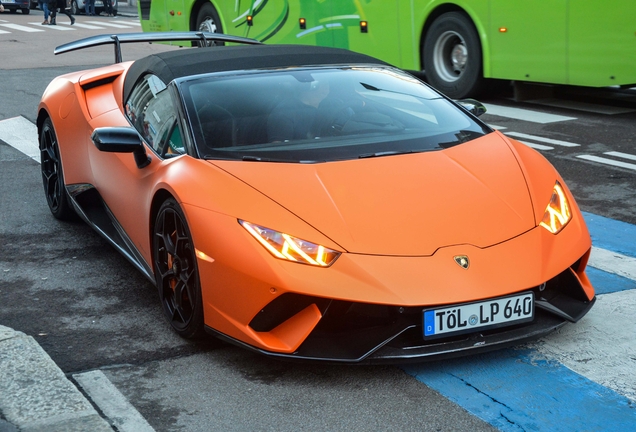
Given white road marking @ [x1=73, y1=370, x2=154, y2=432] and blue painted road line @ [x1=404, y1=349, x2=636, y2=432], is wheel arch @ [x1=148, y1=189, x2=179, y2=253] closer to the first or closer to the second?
white road marking @ [x1=73, y1=370, x2=154, y2=432]

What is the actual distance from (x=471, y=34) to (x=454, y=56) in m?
0.65

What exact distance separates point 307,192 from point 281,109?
83 cm

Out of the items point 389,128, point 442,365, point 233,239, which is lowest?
point 442,365

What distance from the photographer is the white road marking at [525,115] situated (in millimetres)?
10273

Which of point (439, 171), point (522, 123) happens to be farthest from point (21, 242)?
point (522, 123)

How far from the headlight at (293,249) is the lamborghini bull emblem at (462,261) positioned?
1.53 ft

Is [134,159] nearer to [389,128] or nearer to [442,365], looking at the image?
[389,128]

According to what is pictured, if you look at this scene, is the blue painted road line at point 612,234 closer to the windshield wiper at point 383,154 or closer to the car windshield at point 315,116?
the car windshield at point 315,116

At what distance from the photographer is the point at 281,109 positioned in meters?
4.55

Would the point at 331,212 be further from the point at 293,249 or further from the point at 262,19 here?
the point at 262,19

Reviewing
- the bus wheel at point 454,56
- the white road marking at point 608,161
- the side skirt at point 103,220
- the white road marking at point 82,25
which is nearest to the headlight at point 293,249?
the side skirt at point 103,220

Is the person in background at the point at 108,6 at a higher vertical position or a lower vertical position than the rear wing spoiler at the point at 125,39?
higher

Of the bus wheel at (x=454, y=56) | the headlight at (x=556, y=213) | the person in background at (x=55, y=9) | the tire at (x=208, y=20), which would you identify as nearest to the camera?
the headlight at (x=556, y=213)

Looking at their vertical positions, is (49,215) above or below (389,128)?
below
